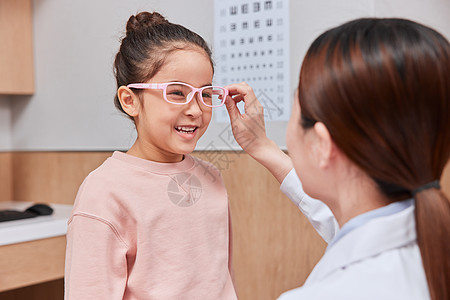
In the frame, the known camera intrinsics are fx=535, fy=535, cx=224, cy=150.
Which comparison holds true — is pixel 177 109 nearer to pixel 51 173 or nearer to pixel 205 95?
pixel 205 95

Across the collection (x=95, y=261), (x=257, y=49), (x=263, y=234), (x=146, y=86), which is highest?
(x=257, y=49)

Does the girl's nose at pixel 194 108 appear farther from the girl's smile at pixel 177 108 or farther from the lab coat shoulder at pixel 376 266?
the lab coat shoulder at pixel 376 266

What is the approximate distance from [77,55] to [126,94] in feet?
3.74

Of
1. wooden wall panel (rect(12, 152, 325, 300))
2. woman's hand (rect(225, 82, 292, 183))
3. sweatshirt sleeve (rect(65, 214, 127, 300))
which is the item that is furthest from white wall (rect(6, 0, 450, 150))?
sweatshirt sleeve (rect(65, 214, 127, 300))

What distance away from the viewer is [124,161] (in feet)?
3.44

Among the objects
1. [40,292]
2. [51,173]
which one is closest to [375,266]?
[51,173]

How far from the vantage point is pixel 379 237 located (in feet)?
2.14

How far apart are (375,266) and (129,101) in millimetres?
622

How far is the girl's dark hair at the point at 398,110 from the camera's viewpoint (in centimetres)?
63

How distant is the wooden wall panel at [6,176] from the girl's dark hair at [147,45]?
1498mm

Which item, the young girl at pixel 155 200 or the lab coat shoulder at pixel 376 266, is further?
the young girl at pixel 155 200

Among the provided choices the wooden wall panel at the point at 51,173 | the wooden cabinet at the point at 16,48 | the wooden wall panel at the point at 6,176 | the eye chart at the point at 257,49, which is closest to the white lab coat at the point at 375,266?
the eye chart at the point at 257,49

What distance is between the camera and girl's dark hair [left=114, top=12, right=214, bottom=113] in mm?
1035

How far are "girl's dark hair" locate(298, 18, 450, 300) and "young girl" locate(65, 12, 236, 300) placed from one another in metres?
0.40
